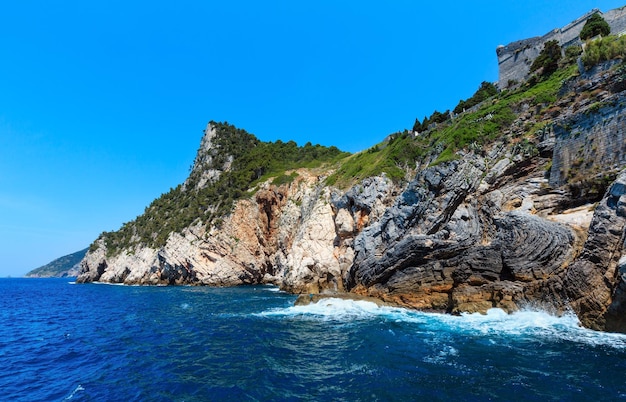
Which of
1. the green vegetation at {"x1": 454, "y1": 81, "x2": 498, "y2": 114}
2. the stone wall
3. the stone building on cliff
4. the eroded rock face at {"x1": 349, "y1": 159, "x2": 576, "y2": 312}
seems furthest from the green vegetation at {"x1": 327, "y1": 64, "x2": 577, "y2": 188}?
the stone building on cliff

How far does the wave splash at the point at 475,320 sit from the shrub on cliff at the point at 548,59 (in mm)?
38413

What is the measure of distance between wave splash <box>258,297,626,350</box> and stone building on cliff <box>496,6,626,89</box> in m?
44.1

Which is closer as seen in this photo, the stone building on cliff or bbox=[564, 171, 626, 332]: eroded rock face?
bbox=[564, 171, 626, 332]: eroded rock face

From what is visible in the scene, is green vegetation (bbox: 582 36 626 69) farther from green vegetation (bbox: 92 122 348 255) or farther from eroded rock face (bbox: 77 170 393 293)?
green vegetation (bbox: 92 122 348 255)

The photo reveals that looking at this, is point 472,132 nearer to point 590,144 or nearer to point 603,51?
point 603,51

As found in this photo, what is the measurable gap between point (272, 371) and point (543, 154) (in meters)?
28.3

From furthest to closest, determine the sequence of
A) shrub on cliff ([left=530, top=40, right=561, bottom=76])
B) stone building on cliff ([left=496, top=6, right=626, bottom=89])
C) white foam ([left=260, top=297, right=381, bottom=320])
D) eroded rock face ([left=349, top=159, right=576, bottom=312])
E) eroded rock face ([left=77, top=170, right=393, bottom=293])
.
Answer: stone building on cliff ([left=496, top=6, right=626, bottom=89]), shrub on cliff ([left=530, top=40, right=561, bottom=76]), eroded rock face ([left=77, top=170, right=393, bottom=293]), white foam ([left=260, top=297, right=381, bottom=320]), eroded rock face ([left=349, top=159, right=576, bottom=312])

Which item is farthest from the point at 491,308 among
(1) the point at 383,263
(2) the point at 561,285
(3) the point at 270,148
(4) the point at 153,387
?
(3) the point at 270,148

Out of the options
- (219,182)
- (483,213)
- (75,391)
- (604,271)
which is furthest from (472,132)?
(219,182)

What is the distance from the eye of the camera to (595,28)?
4103 cm

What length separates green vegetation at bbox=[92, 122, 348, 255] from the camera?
233 feet

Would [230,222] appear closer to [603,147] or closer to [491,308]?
[491,308]

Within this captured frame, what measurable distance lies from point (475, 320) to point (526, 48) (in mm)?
51373

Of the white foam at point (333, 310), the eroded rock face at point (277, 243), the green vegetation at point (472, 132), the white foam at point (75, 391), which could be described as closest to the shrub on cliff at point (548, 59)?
the green vegetation at point (472, 132)
